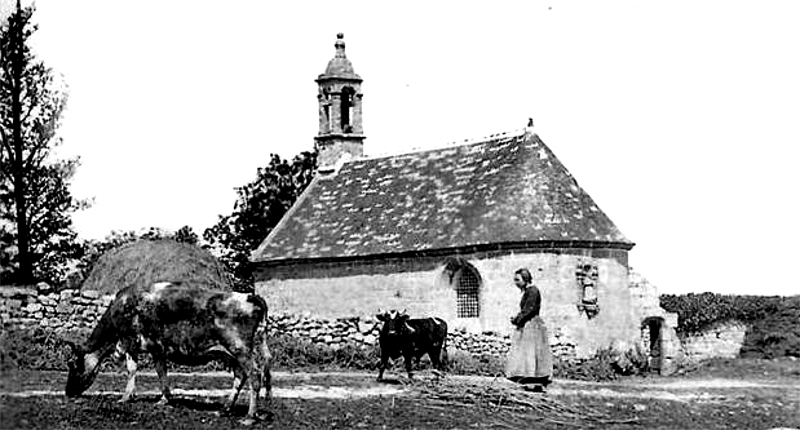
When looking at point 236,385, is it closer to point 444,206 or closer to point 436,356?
point 436,356

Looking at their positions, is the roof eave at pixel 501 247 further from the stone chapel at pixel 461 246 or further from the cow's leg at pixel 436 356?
the cow's leg at pixel 436 356

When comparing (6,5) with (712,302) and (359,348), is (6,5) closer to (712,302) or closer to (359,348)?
(359,348)

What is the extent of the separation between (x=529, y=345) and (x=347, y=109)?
29893mm

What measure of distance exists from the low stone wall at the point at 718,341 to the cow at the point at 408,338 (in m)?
23.0

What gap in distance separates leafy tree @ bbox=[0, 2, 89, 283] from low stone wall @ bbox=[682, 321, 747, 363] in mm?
24576

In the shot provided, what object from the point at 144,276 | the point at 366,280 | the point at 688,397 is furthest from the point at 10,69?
the point at 688,397

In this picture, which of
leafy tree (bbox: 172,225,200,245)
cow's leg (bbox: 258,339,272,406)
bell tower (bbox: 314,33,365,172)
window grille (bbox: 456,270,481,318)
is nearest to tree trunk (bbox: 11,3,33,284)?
window grille (bbox: 456,270,481,318)

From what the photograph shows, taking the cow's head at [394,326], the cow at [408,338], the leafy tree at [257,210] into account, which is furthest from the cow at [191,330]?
the leafy tree at [257,210]

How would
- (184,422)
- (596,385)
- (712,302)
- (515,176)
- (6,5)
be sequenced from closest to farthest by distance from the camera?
(6,5), (184,422), (596,385), (515,176), (712,302)

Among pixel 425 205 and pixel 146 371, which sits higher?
pixel 425 205

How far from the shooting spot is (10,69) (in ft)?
97.7

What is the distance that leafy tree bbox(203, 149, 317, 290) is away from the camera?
184 feet

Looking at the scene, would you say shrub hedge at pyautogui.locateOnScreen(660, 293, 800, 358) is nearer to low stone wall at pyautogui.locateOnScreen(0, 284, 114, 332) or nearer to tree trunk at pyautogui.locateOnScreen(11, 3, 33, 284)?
tree trunk at pyautogui.locateOnScreen(11, 3, 33, 284)

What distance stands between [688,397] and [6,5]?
17137 mm
